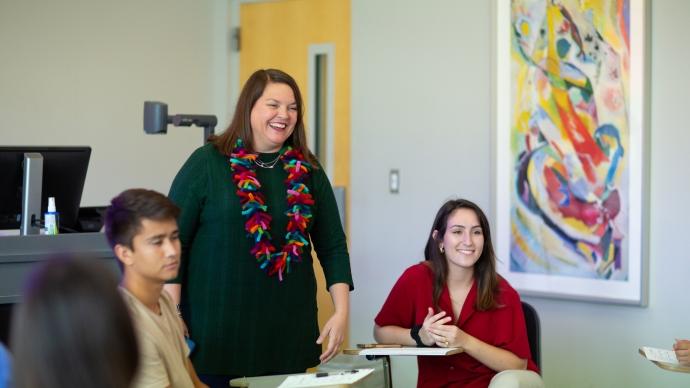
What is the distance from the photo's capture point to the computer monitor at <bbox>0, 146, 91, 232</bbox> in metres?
2.95

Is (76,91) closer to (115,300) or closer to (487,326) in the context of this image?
(487,326)

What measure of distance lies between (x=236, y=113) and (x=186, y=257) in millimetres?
418

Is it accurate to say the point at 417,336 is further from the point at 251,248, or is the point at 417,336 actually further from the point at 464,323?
the point at 251,248

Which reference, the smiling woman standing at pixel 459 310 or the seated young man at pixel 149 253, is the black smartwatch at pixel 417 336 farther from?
the seated young man at pixel 149 253

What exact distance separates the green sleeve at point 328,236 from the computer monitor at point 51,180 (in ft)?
3.25

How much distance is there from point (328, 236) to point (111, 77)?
255 cm

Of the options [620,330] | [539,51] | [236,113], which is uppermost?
[539,51]

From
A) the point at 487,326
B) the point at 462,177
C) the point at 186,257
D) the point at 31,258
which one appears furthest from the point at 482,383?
the point at 462,177

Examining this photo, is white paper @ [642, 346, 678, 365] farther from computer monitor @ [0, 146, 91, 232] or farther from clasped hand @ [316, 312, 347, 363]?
computer monitor @ [0, 146, 91, 232]

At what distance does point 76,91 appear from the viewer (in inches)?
179

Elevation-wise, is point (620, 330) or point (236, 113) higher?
point (236, 113)

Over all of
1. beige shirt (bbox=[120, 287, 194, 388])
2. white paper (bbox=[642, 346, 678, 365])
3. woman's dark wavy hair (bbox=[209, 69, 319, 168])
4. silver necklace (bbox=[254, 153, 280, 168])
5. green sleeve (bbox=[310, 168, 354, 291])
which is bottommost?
white paper (bbox=[642, 346, 678, 365])

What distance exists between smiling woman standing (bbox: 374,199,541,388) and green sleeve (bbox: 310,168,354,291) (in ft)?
1.07

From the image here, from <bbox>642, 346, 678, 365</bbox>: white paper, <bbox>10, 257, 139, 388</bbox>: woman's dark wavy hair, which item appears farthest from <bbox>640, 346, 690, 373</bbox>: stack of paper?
<bbox>10, 257, 139, 388</bbox>: woman's dark wavy hair
